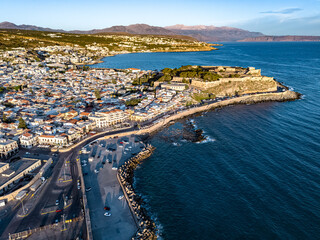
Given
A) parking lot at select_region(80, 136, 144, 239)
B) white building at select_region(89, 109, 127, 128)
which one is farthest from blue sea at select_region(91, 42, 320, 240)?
white building at select_region(89, 109, 127, 128)

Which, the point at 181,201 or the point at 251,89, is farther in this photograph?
the point at 251,89

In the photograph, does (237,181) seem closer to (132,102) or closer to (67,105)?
(132,102)

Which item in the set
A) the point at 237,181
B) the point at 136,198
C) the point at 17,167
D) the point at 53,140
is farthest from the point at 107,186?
the point at 237,181

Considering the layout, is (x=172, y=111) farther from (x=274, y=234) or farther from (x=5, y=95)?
(x=5, y=95)

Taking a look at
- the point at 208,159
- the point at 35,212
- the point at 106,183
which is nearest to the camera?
the point at 35,212

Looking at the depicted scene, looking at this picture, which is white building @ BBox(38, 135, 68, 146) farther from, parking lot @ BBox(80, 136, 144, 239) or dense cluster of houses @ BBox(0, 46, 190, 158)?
parking lot @ BBox(80, 136, 144, 239)

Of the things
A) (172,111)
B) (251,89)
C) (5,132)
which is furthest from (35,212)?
(251,89)
